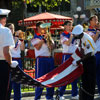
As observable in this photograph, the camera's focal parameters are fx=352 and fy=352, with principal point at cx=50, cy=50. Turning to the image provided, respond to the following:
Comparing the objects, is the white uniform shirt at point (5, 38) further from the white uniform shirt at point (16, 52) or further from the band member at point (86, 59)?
the white uniform shirt at point (16, 52)

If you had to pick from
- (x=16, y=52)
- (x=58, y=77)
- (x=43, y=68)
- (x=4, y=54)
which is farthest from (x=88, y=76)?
(x=4, y=54)

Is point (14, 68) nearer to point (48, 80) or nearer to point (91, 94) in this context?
point (48, 80)

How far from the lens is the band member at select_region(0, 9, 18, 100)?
20.0ft

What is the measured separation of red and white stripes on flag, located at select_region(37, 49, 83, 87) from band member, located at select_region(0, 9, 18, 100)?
1331 millimetres

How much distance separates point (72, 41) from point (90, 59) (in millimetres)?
1718

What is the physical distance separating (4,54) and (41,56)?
2.70 m

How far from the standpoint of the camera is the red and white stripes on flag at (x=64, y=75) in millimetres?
7617

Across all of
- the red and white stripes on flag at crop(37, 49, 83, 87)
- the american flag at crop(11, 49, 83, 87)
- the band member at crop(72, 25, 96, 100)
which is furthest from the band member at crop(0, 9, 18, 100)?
the band member at crop(72, 25, 96, 100)

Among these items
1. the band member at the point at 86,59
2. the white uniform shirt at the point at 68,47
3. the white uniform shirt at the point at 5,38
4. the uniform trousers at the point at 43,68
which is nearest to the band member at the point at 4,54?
the white uniform shirt at the point at 5,38

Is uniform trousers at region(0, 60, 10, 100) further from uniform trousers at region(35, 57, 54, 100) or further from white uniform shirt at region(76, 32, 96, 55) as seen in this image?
uniform trousers at region(35, 57, 54, 100)

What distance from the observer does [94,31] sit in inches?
370

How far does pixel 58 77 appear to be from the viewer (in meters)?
7.98

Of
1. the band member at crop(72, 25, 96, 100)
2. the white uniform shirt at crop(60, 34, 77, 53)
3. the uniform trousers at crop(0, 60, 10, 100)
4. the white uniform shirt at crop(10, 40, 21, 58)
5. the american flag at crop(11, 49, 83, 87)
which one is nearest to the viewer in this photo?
the uniform trousers at crop(0, 60, 10, 100)

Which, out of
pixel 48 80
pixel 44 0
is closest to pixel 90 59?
pixel 48 80
